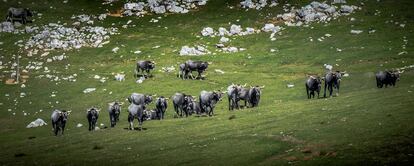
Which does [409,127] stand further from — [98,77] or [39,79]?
[39,79]

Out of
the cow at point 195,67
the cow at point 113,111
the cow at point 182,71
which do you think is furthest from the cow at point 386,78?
the cow at point 182,71

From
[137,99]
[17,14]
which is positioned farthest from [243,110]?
[17,14]

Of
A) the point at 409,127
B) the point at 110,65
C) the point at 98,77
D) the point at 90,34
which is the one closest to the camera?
the point at 409,127

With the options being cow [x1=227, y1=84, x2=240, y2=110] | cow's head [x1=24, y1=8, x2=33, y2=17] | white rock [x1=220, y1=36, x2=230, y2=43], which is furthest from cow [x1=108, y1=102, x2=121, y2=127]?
cow's head [x1=24, y1=8, x2=33, y2=17]

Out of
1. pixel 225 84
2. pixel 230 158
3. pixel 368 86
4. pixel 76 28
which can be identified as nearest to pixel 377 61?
pixel 368 86

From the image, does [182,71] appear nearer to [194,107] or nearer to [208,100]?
[194,107]

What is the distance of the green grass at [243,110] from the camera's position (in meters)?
34.3

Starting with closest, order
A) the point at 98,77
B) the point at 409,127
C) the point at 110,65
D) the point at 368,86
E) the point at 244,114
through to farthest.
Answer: the point at 409,127, the point at 244,114, the point at 368,86, the point at 98,77, the point at 110,65

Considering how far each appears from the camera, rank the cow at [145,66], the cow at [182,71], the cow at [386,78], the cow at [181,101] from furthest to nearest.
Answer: the cow at [145,66] → the cow at [182,71] → the cow at [386,78] → the cow at [181,101]

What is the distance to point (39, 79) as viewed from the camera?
7881 centimetres

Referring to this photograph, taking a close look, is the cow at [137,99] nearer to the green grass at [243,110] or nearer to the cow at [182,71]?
the green grass at [243,110]

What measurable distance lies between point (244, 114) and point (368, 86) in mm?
19045

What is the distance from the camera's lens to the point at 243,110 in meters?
53.3

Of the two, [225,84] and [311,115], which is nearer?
[311,115]
